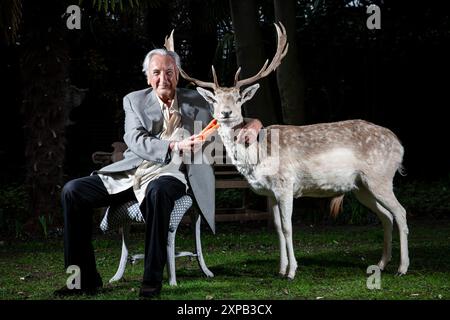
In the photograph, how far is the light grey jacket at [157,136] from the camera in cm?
441

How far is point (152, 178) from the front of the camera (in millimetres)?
4453

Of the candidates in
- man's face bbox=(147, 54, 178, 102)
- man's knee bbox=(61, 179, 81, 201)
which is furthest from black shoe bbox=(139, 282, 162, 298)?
man's face bbox=(147, 54, 178, 102)

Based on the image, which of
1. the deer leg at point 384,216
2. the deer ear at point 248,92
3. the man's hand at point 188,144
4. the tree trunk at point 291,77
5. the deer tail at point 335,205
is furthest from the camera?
the tree trunk at point 291,77

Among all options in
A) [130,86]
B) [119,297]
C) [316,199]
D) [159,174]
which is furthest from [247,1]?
[119,297]

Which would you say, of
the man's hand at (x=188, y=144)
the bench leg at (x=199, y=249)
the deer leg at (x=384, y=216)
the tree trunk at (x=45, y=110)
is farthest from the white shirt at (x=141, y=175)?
the tree trunk at (x=45, y=110)

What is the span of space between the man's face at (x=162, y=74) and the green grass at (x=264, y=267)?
4.20 ft

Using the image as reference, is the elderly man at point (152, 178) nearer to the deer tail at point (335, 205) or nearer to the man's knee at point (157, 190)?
the man's knee at point (157, 190)

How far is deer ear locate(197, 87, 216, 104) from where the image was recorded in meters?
4.71

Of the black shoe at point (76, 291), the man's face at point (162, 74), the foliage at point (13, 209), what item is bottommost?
the foliage at point (13, 209)

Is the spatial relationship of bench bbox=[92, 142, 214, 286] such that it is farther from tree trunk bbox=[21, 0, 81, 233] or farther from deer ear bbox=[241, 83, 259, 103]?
tree trunk bbox=[21, 0, 81, 233]

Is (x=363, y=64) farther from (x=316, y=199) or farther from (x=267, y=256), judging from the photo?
(x=267, y=256)

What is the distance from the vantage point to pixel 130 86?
11.7 m

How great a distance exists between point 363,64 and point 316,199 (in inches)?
149

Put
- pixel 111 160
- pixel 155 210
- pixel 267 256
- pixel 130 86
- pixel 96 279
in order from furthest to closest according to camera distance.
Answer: pixel 130 86
pixel 111 160
pixel 267 256
pixel 96 279
pixel 155 210
